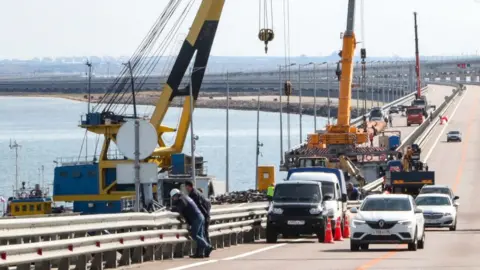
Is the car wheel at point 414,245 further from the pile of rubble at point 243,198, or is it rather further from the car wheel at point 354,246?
the pile of rubble at point 243,198

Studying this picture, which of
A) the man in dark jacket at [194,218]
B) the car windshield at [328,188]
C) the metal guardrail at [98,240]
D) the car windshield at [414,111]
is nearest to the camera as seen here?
the metal guardrail at [98,240]

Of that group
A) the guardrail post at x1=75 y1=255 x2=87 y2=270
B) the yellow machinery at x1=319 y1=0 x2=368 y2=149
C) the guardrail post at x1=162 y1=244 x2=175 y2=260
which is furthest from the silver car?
the guardrail post at x1=75 y1=255 x2=87 y2=270

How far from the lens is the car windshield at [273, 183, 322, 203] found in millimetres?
34531

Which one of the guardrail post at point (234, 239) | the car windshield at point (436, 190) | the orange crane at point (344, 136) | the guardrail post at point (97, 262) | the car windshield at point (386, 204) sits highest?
the orange crane at point (344, 136)

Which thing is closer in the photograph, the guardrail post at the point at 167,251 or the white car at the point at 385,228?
the guardrail post at the point at 167,251

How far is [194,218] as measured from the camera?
27.0 metres

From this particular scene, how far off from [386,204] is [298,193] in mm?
3377

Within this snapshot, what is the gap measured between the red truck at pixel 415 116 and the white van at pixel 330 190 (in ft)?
319

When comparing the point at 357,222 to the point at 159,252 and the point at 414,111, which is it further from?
the point at 414,111

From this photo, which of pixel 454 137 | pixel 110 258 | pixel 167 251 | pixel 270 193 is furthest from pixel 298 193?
pixel 454 137

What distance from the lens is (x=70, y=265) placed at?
22094 mm

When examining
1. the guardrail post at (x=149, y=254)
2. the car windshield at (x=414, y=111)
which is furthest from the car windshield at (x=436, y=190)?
the car windshield at (x=414, y=111)

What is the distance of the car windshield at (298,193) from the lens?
34.5m

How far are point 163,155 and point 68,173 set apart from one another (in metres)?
5.97
